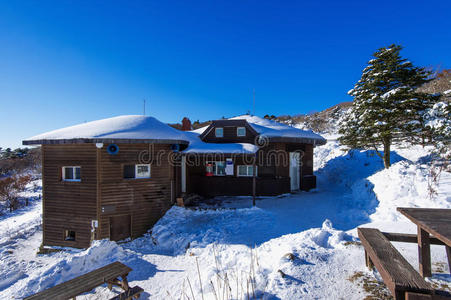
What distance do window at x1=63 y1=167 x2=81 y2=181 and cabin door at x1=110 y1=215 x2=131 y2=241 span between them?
2.70 meters

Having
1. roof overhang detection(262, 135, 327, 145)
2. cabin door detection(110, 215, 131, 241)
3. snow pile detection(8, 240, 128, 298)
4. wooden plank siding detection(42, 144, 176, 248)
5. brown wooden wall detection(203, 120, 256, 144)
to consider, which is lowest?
snow pile detection(8, 240, 128, 298)

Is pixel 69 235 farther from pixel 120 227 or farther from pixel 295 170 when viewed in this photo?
pixel 295 170

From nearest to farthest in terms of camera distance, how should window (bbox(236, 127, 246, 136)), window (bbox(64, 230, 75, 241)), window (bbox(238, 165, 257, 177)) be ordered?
1. window (bbox(64, 230, 75, 241))
2. window (bbox(238, 165, 257, 177))
3. window (bbox(236, 127, 246, 136))

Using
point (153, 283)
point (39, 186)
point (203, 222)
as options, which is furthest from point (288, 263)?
point (39, 186)

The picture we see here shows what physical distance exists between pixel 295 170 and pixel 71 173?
12504mm

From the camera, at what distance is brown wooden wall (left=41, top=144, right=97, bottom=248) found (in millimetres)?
9242

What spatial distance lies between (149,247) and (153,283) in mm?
2961

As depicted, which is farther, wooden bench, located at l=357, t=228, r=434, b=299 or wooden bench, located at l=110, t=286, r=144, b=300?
wooden bench, located at l=110, t=286, r=144, b=300

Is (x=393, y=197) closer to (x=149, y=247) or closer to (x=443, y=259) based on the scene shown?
(x=443, y=259)

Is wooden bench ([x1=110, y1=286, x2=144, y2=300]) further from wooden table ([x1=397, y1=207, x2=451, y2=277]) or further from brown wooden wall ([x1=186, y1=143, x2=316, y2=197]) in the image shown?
brown wooden wall ([x1=186, y1=143, x2=316, y2=197])

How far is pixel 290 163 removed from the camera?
12766 mm

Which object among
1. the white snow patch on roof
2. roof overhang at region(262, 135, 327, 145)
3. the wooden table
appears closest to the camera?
the wooden table

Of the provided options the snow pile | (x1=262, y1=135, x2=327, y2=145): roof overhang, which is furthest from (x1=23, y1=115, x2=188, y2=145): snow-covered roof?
(x1=262, y1=135, x2=327, y2=145): roof overhang

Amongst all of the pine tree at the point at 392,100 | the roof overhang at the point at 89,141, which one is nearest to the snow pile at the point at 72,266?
the roof overhang at the point at 89,141
